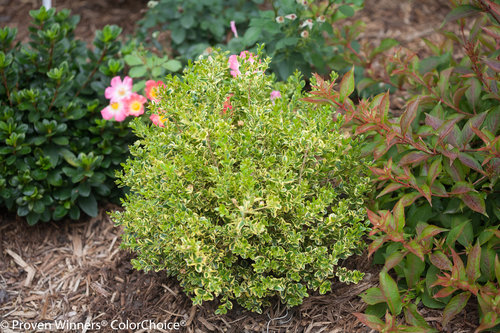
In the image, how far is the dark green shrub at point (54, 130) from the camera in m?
2.49

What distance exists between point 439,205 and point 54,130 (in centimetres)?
194

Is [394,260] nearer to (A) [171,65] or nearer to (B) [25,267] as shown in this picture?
(A) [171,65]

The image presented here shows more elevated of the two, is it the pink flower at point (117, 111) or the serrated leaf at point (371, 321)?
the pink flower at point (117, 111)

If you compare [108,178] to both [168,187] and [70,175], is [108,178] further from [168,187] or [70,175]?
[168,187]

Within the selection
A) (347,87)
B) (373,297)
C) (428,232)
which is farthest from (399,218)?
(347,87)

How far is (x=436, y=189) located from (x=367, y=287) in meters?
0.52

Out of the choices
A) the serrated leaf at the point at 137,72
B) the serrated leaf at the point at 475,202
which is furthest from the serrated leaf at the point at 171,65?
the serrated leaf at the point at 475,202

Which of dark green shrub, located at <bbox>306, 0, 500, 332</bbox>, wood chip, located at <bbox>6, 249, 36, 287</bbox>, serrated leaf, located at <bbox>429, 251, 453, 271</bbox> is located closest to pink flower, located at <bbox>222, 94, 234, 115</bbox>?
dark green shrub, located at <bbox>306, 0, 500, 332</bbox>

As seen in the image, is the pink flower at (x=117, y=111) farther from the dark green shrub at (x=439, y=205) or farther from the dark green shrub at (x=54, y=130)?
the dark green shrub at (x=439, y=205)

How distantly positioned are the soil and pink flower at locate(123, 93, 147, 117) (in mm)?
556

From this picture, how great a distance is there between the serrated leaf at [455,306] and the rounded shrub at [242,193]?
1.13ft

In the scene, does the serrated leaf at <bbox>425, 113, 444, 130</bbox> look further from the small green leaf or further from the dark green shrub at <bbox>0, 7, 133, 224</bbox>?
the small green leaf

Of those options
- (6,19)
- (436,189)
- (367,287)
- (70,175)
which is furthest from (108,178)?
(6,19)

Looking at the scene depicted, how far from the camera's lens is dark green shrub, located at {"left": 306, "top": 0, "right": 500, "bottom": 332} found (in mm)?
1734
